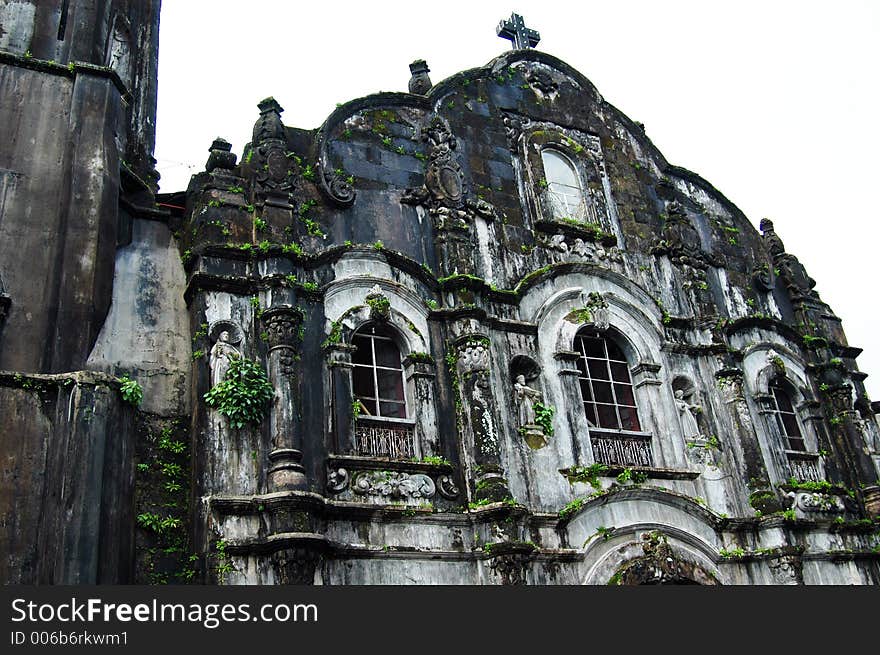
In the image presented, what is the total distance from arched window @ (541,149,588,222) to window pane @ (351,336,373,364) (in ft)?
14.6

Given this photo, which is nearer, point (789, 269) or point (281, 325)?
point (281, 325)

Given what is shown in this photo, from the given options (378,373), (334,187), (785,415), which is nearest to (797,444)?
(785,415)

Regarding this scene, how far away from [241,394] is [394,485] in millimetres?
2202

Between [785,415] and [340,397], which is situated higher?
[785,415]

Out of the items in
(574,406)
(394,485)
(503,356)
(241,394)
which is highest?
(503,356)

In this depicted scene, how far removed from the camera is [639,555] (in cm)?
1218

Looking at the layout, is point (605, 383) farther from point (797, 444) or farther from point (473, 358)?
point (797, 444)

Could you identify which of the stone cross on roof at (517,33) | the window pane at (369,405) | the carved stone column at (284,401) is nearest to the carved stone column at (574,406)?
the window pane at (369,405)

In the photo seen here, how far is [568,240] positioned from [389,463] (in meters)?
5.33

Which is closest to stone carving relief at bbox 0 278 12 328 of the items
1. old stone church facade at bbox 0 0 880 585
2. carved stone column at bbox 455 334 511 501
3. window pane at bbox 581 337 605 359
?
old stone church facade at bbox 0 0 880 585

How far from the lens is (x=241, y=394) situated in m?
10.4

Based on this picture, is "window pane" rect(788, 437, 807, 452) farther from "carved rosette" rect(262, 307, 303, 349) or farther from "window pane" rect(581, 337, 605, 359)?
"carved rosette" rect(262, 307, 303, 349)

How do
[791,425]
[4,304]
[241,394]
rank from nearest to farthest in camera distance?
[4,304]
[241,394]
[791,425]

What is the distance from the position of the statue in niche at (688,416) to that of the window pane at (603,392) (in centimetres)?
112
